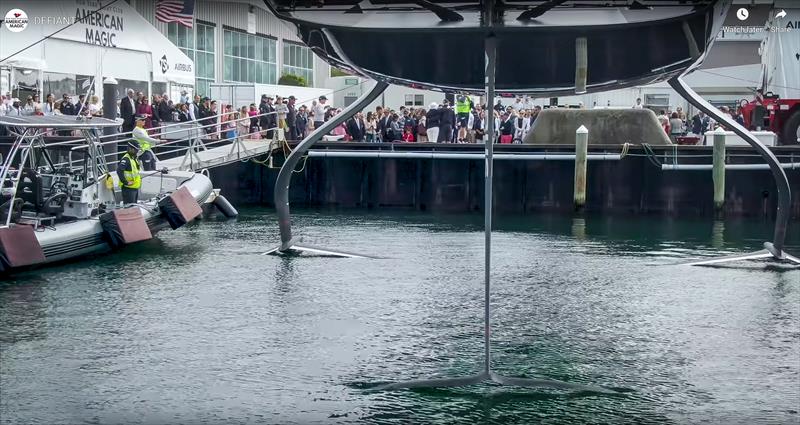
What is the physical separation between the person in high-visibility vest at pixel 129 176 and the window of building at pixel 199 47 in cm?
3443

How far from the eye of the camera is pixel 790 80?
34156 millimetres

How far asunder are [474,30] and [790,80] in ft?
92.6

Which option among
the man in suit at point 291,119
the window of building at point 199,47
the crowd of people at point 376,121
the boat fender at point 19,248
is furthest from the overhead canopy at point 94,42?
the boat fender at point 19,248

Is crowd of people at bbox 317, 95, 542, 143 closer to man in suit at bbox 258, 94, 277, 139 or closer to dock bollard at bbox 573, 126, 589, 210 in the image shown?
man in suit at bbox 258, 94, 277, 139

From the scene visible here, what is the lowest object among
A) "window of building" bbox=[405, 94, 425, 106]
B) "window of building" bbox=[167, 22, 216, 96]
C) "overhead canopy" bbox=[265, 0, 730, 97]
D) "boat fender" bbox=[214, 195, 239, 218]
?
"boat fender" bbox=[214, 195, 239, 218]

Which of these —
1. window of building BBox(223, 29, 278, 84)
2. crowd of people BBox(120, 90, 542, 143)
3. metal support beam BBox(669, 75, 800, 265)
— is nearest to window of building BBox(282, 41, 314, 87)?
window of building BBox(223, 29, 278, 84)

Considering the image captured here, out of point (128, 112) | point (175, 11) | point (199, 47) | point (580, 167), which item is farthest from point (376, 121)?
point (199, 47)

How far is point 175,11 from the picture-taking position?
151ft

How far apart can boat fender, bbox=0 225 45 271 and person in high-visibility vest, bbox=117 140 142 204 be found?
4.09 m

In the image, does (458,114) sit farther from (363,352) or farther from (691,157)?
(363,352)

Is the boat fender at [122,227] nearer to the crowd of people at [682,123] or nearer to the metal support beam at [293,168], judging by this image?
the metal support beam at [293,168]

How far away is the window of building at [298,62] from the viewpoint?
74.1m

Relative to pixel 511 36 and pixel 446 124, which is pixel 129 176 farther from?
pixel 446 124

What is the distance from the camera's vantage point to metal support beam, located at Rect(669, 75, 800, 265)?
13.9m
